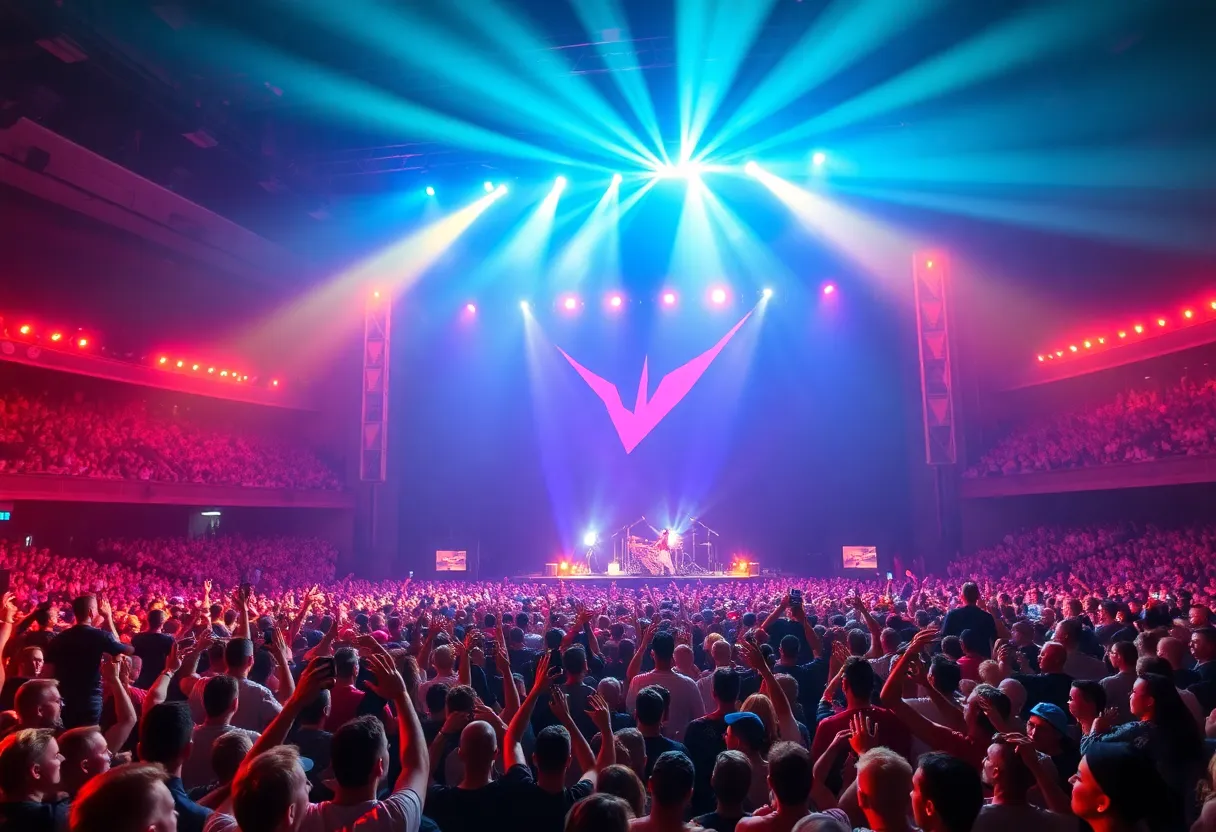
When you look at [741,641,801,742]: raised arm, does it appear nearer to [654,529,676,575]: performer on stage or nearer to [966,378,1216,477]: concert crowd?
[966,378,1216,477]: concert crowd

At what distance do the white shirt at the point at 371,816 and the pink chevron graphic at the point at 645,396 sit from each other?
33.2 m

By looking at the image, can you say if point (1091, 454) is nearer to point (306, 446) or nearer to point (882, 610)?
point (882, 610)

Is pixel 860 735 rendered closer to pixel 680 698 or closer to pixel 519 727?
pixel 519 727

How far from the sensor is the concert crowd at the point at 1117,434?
22.4 meters

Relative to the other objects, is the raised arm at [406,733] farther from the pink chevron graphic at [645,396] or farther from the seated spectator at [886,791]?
the pink chevron graphic at [645,396]

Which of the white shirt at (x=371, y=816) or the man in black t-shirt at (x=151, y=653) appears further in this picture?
the man in black t-shirt at (x=151, y=653)

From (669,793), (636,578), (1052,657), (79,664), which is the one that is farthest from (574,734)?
(636,578)

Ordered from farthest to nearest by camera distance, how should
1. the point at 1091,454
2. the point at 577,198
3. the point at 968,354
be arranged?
1. the point at 577,198
2. the point at 968,354
3. the point at 1091,454

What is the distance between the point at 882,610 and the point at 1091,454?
16.7 meters

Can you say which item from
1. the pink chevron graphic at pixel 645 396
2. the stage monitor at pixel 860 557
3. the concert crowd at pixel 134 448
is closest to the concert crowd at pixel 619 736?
the concert crowd at pixel 134 448

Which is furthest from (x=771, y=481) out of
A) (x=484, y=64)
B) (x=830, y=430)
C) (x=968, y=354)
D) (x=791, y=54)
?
(x=484, y=64)

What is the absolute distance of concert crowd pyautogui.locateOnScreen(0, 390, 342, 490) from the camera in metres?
22.8

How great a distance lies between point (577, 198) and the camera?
33.0 meters

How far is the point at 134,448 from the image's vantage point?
26.3 metres
